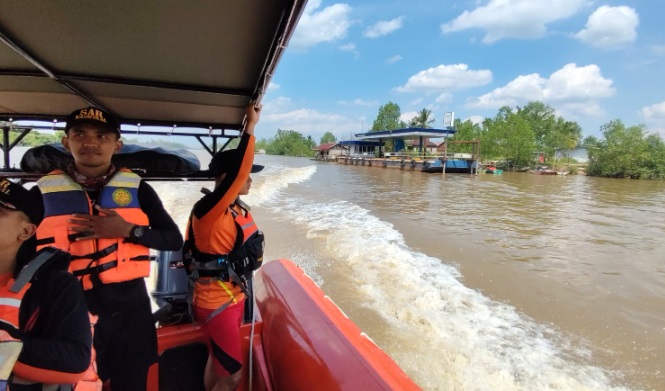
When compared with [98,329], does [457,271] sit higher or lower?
lower

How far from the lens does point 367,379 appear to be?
59.7 inches

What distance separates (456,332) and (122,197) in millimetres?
3606

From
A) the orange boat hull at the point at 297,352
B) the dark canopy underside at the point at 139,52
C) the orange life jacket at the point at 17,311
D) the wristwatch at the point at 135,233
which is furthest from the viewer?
the orange boat hull at the point at 297,352

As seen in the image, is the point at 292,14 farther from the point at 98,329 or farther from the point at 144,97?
the point at 144,97

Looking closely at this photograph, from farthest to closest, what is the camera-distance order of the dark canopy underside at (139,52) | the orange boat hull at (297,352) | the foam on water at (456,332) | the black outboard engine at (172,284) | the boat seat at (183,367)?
the foam on water at (456,332) < the black outboard engine at (172,284) < the boat seat at (183,367) < the orange boat hull at (297,352) < the dark canopy underside at (139,52)

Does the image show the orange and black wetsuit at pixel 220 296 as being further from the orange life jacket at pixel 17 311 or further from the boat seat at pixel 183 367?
the orange life jacket at pixel 17 311

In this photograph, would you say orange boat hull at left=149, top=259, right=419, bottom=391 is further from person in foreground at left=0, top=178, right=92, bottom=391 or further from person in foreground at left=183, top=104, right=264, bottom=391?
person in foreground at left=0, top=178, right=92, bottom=391

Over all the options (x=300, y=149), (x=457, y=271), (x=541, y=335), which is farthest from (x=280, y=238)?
(x=300, y=149)

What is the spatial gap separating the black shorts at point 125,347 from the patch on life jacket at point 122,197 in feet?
1.48

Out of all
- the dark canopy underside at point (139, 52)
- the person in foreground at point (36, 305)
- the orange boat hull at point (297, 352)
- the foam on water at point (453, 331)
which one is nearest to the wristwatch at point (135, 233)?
the person in foreground at point (36, 305)

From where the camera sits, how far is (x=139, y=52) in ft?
5.49

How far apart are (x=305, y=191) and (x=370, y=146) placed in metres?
39.5

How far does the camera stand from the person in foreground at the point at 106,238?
1359 millimetres

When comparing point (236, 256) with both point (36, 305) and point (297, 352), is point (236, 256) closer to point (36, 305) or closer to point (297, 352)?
point (297, 352)
